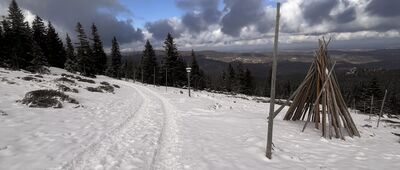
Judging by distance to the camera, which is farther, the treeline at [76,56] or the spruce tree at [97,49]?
the spruce tree at [97,49]

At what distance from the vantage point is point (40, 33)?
58.3 m

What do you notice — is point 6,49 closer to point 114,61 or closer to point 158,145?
point 114,61

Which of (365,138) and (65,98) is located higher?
(65,98)

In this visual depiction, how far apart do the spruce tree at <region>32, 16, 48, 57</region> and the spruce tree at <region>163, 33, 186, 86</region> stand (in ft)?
82.2

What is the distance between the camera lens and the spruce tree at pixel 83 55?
5656 centimetres

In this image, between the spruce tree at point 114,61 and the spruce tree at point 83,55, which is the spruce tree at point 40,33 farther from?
the spruce tree at point 114,61

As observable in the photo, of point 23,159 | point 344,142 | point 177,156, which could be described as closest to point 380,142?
point 344,142

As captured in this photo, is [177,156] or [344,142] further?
[344,142]

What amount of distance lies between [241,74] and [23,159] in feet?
218

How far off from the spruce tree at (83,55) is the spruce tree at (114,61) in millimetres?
14021

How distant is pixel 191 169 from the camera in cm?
685

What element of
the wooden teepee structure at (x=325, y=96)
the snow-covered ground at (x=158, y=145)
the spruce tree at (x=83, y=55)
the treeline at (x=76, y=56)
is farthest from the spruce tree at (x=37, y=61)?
the wooden teepee structure at (x=325, y=96)

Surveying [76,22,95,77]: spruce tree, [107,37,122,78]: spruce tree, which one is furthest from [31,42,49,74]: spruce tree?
[107,37,122,78]: spruce tree

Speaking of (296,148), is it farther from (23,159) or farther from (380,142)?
(23,159)
